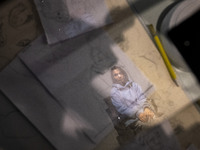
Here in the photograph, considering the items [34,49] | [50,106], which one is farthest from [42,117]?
[34,49]

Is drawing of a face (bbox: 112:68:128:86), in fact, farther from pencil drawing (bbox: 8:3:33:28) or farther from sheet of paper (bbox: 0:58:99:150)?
pencil drawing (bbox: 8:3:33:28)

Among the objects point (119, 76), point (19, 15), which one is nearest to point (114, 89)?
point (119, 76)

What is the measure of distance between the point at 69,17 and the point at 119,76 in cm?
20

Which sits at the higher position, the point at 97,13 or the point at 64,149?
the point at 97,13

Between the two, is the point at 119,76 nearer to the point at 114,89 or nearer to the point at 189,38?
the point at 114,89

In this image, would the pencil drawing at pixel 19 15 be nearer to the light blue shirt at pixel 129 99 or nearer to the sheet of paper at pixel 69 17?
the sheet of paper at pixel 69 17

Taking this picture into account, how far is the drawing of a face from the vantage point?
0.44 meters

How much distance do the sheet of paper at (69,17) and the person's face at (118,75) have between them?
129 mm

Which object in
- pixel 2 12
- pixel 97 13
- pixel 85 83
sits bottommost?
pixel 85 83

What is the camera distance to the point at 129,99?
44 centimetres

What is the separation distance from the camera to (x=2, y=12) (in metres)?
0.44

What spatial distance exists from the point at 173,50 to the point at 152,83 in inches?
4.1

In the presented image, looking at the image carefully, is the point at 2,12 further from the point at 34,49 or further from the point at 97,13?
the point at 97,13

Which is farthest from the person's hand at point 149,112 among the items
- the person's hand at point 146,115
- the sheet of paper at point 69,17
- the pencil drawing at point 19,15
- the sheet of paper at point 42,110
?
the pencil drawing at point 19,15
